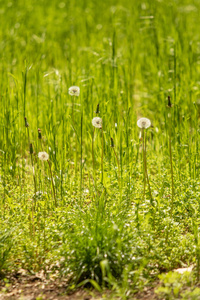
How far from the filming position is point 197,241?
8.09 feet

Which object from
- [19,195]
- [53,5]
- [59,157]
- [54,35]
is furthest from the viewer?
[53,5]

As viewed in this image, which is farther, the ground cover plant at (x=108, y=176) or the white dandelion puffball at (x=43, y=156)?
the white dandelion puffball at (x=43, y=156)

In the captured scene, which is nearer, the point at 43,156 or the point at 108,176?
the point at 43,156

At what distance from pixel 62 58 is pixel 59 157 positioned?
2.80 metres

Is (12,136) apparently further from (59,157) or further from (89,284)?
(89,284)

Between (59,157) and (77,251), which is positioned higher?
(59,157)

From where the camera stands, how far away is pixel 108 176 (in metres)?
3.24

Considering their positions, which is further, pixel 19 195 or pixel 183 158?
pixel 183 158

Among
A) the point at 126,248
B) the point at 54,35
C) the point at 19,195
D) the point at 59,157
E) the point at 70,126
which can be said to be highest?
the point at 54,35

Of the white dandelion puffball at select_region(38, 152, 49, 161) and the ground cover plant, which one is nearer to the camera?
the ground cover plant

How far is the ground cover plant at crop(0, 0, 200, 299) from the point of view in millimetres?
2391

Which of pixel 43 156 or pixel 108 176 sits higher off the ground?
pixel 43 156

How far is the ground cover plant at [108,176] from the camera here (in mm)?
2391

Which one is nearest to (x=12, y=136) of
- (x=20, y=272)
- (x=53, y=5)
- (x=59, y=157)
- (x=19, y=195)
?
(x=59, y=157)
